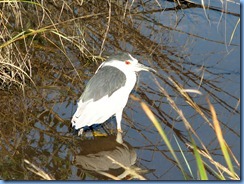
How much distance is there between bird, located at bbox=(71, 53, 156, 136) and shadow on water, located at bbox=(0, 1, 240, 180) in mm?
242

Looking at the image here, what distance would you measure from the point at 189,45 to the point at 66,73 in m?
1.35

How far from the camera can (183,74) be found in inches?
211

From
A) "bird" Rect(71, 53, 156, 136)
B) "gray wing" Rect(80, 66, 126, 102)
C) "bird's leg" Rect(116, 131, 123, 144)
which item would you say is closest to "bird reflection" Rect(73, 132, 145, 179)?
"bird's leg" Rect(116, 131, 123, 144)

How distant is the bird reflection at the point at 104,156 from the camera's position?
4.04m

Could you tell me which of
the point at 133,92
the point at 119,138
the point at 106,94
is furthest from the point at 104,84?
the point at 133,92

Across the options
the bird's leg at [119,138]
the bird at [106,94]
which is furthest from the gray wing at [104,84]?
the bird's leg at [119,138]

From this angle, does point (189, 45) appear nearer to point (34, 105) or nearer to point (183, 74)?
point (183, 74)

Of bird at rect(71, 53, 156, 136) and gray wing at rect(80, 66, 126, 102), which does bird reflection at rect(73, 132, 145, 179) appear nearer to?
bird at rect(71, 53, 156, 136)

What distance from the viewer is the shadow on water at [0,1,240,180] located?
4152 millimetres

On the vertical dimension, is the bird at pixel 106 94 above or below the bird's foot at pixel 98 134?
above

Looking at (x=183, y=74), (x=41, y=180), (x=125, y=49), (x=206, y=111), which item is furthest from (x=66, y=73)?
(x=41, y=180)

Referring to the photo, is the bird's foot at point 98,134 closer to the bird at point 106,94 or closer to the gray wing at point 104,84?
the bird at point 106,94

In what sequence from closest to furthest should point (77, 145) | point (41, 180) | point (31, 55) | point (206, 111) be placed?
point (41, 180) < point (77, 145) < point (206, 111) < point (31, 55)

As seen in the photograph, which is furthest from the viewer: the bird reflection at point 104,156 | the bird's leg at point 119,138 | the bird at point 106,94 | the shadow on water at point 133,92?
the bird's leg at point 119,138
